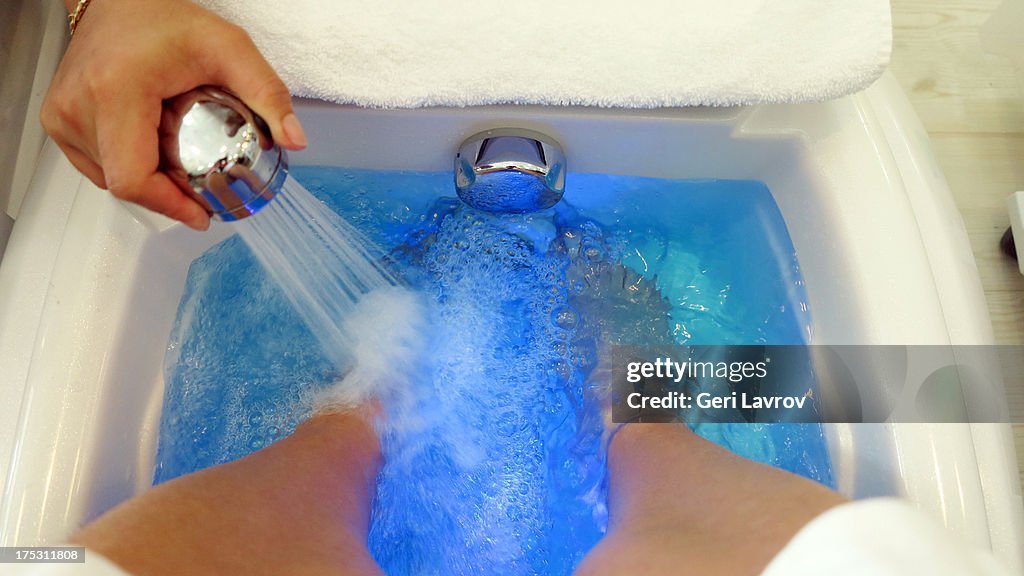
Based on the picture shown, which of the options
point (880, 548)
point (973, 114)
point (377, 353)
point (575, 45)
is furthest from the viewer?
point (973, 114)

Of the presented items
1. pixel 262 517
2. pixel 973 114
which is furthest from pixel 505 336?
pixel 973 114

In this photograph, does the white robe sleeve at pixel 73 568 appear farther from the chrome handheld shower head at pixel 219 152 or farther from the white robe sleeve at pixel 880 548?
the white robe sleeve at pixel 880 548

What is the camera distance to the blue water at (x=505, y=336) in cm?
76

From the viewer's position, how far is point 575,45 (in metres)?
0.65

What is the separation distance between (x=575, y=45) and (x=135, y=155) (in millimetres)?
376

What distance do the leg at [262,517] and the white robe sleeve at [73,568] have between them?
3cm

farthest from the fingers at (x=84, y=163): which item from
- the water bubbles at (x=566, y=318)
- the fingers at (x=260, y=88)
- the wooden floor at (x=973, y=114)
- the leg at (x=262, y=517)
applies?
the wooden floor at (x=973, y=114)

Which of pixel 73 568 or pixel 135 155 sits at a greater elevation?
pixel 135 155

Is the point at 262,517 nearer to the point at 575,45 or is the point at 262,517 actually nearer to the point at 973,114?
the point at 575,45

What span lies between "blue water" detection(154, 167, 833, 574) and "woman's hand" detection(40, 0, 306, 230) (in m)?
0.30

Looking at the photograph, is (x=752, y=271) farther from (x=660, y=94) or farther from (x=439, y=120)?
(x=439, y=120)

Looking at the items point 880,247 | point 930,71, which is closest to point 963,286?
point 880,247

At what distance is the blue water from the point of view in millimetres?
758

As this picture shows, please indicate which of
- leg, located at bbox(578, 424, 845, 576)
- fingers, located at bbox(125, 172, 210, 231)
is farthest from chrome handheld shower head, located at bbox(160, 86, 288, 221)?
leg, located at bbox(578, 424, 845, 576)
